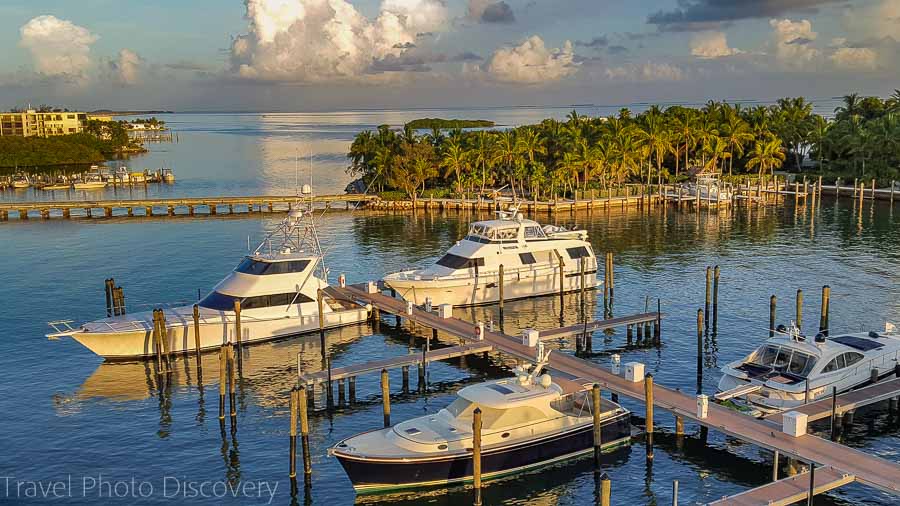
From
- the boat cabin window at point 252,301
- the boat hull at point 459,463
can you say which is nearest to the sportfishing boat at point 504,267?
the boat cabin window at point 252,301

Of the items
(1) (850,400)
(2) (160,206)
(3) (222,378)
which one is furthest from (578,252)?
(2) (160,206)

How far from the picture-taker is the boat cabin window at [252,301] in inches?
1713

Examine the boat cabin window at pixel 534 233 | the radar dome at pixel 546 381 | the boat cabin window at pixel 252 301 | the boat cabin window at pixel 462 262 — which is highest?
the boat cabin window at pixel 534 233

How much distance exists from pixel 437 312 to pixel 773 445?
2176cm

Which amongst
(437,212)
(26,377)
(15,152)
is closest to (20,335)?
(26,377)

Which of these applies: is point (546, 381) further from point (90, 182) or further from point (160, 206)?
point (90, 182)

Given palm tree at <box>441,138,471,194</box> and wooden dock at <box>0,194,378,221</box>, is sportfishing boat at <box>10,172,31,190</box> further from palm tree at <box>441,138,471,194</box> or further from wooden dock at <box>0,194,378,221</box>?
palm tree at <box>441,138,471,194</box>

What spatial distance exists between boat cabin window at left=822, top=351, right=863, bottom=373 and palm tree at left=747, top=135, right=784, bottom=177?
248ft

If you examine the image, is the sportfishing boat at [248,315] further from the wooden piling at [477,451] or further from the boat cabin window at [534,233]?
the wooden piling at [477,451]

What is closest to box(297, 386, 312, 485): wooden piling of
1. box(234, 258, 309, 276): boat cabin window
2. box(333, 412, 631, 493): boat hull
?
box(333, 412, 631, 493): boat hull

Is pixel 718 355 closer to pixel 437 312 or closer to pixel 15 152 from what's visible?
pixel 437 312

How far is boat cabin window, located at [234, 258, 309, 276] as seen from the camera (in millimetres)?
44656

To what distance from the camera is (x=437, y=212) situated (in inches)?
3809

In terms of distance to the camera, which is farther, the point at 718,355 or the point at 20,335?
the point at 20,335
